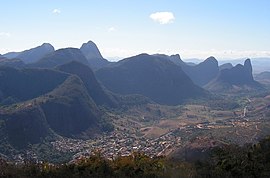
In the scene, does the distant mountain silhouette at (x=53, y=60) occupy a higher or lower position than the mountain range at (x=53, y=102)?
higher

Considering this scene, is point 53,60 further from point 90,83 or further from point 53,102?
point 53,102

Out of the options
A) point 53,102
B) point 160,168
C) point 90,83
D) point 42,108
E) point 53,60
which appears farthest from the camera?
point 53,60

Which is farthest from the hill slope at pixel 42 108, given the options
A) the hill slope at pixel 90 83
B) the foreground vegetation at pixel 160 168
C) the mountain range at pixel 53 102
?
the foreground vegetation at pixel 160 168

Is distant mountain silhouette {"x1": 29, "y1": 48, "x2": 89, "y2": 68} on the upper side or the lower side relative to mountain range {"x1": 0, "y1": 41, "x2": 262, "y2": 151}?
upper

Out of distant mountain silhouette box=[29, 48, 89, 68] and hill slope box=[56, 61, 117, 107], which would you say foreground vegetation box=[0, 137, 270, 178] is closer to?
hill slope box=[56, 61, 117, 107]

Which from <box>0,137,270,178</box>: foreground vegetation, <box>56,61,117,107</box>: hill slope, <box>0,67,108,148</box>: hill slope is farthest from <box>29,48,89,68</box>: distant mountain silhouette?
<box>0,137,270,178</box>: foreground vegetation

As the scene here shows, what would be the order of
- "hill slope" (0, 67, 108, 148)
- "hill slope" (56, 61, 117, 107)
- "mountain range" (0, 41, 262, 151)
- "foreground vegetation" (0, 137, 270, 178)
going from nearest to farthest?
1. "foreground vegetation" (0, 137, 270, 178)
2. "hill slope" (0, 67, 108, 148)
3. "mountain range" (0, 41, 262, 151)
4. "hill slope" (56, 61, 117, 107)

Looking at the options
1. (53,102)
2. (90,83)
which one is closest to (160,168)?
(53,102)

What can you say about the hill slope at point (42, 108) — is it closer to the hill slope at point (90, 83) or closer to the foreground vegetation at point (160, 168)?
the hill slope at point (90, 83)
